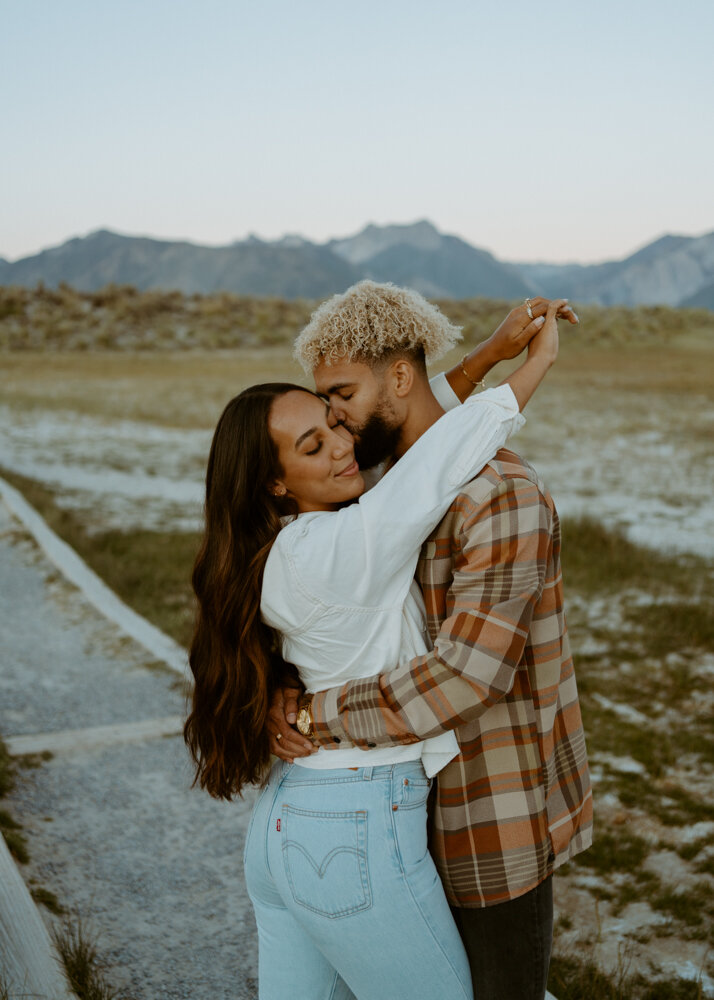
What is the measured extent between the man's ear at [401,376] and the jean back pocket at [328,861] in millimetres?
979

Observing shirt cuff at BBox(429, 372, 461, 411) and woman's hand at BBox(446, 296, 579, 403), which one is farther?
shirt cuff at BBox(429, 372, 461, 411)

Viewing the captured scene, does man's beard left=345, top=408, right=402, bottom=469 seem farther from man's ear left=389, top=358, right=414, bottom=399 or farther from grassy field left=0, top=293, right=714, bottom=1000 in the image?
grassy field left=0, top=293, right=714, bottom=1000

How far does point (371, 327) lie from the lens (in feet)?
7.06

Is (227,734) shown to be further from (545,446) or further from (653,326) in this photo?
(653,326)

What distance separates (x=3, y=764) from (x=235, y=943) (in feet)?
5.49

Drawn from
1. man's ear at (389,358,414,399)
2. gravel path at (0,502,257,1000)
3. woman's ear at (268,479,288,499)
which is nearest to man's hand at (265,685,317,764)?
woman's ear at (268,479,288,499)

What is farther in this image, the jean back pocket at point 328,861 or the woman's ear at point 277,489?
the woman's ear at point 277,489

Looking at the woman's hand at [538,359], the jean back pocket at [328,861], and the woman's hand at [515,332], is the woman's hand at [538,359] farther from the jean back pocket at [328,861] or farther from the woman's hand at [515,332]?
the jean back pocket at [328,861]

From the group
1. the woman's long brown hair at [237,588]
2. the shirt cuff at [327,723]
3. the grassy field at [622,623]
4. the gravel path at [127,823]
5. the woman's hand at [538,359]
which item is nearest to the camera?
the shirt cuff at [327,723]

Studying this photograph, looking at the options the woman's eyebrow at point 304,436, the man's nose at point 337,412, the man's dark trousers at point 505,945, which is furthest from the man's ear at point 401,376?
the man's dark trousers at point 505,945

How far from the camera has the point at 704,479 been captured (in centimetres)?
1298

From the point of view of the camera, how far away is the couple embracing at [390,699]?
1670mm

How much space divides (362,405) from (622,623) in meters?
5.44

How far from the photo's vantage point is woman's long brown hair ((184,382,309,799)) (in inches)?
74.0
